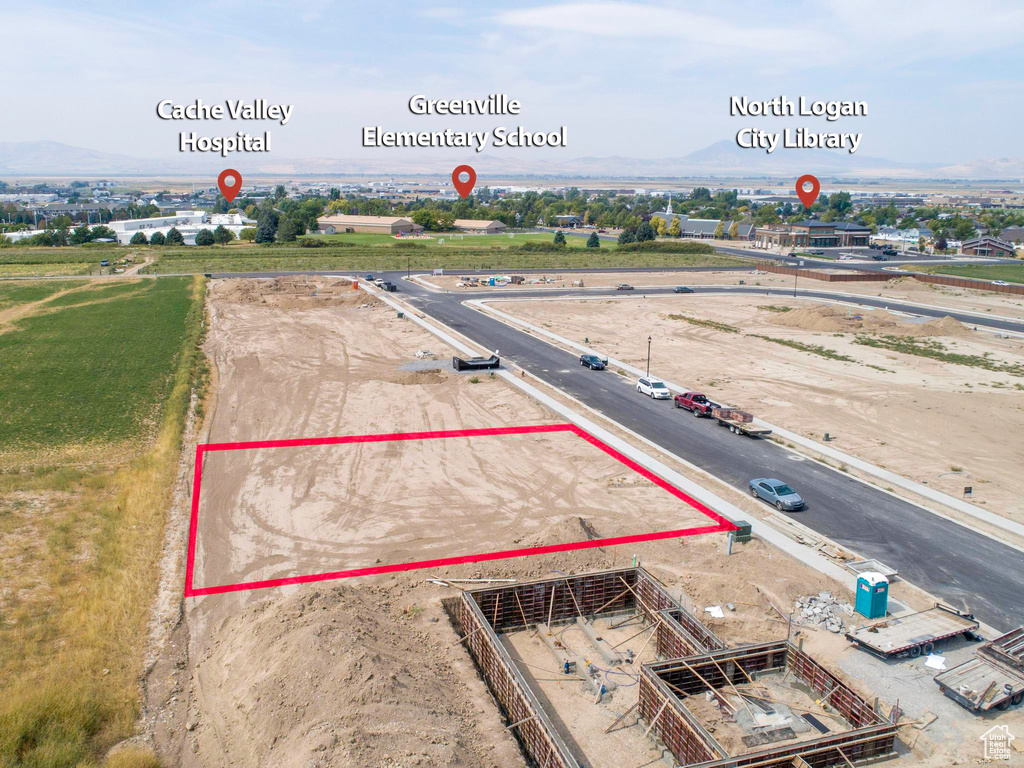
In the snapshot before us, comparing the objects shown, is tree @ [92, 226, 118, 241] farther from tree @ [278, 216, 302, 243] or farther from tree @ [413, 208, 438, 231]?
tree @ [413, 208, 438, 231]

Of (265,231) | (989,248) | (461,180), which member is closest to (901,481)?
(461,180)

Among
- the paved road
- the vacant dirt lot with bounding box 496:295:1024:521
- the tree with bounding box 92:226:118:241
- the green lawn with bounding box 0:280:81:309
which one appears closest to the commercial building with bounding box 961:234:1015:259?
the vacant dirt lot with bounding box 496:295:1024:521

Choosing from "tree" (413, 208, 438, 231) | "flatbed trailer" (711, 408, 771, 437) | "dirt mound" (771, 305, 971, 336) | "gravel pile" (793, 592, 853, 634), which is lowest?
"gravel pile" (793, 592, 853, 634)

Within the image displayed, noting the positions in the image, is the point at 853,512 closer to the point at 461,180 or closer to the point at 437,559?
the point at 437,559

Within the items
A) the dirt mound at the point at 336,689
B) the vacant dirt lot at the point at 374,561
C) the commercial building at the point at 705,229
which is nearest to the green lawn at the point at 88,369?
the vacant dirt lot at the point at 374,561

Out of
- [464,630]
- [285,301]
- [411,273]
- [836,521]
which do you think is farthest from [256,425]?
[411,273]

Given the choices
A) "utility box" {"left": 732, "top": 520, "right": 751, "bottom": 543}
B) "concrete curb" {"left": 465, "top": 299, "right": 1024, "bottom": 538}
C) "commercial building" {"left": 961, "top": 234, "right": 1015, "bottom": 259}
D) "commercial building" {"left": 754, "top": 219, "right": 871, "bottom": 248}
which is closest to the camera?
"utility box" {"left": 732, "top": 520, "right": 751, "bottom": 543}
